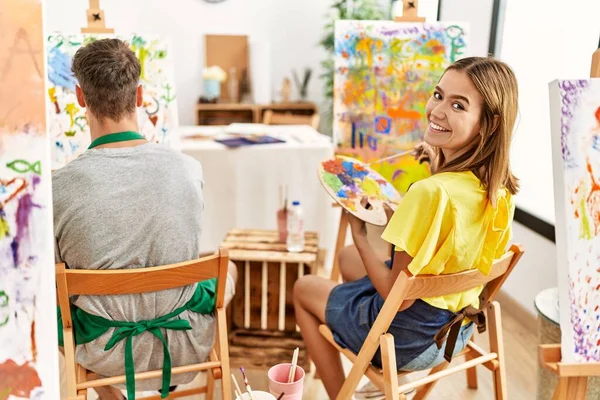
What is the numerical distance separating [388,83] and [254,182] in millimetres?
948

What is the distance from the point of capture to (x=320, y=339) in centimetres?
186

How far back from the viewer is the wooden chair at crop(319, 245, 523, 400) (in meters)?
1.41

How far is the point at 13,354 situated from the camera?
3.42ft

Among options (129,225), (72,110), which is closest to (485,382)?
(129,225)

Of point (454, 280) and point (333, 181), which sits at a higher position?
point (333, 181)

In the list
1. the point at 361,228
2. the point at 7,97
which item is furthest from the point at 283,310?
the point at 7,97

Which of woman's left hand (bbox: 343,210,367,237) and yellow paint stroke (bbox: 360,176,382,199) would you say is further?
yellow paint stroke (bbox: 360,176,382,199)

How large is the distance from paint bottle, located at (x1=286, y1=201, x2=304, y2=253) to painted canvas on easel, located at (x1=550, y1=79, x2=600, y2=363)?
114 centimetres

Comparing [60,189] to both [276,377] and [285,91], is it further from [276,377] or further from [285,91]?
[285,91]

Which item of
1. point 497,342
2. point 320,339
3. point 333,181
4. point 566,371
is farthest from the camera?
point 333,181

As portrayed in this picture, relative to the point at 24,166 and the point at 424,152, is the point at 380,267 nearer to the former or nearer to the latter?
the point at 424,152

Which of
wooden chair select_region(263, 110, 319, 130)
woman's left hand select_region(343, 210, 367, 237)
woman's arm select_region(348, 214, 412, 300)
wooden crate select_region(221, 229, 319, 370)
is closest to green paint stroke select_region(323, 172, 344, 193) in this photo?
woman's left hand select_region(343, 210, 367, 237)

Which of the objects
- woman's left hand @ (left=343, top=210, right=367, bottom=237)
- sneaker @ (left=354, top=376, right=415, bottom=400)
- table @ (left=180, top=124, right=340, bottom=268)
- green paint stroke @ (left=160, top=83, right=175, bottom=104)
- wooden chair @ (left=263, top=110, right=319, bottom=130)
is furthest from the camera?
wooden chair @ (left=263, top=110, right=319, bottom=130)

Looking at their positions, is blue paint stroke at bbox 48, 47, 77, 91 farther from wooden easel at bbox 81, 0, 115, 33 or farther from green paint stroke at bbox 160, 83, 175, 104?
green paint stroke at bbox 160, 83, 175, 104
